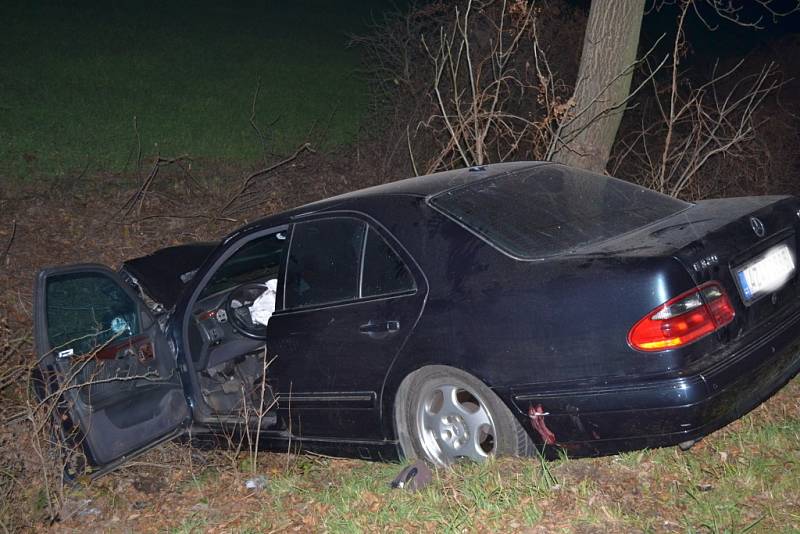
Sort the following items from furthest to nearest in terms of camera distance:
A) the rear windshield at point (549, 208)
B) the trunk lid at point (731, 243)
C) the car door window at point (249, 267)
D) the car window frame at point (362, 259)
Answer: the car door window at point (249, 267) → the car window frame at point (362, 259) → the rear windshield at point (549, 208) → the trunk lid at point (731, 243)

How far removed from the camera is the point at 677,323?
349 cm

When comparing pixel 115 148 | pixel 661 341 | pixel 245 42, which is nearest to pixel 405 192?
pixel 661 341

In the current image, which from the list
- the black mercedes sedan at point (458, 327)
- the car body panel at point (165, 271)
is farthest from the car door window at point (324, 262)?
the car body panel at point (165, 271)

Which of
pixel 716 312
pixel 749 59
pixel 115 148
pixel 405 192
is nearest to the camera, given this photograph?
pixel 716 312

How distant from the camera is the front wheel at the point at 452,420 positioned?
12.9 ft

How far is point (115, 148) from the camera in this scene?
11.4 m

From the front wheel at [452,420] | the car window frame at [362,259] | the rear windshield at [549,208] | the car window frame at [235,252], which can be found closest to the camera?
the front wheel at [452,420]

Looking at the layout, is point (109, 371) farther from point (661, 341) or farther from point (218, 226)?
point (218, 226)

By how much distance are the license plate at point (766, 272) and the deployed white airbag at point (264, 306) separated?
314 cm

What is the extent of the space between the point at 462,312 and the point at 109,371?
2.47 m

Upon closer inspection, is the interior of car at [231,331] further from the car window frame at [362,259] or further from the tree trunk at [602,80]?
the tree trunk at [602,80]

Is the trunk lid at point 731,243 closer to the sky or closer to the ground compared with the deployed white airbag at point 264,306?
closer to the sky

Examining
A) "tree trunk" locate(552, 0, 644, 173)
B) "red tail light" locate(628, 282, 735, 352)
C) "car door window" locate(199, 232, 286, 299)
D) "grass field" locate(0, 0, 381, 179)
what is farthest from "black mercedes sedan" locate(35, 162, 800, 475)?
"grass field" locate(0, 0, 381, 179)

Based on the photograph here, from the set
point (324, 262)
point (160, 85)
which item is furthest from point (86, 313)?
point (160, 85)
